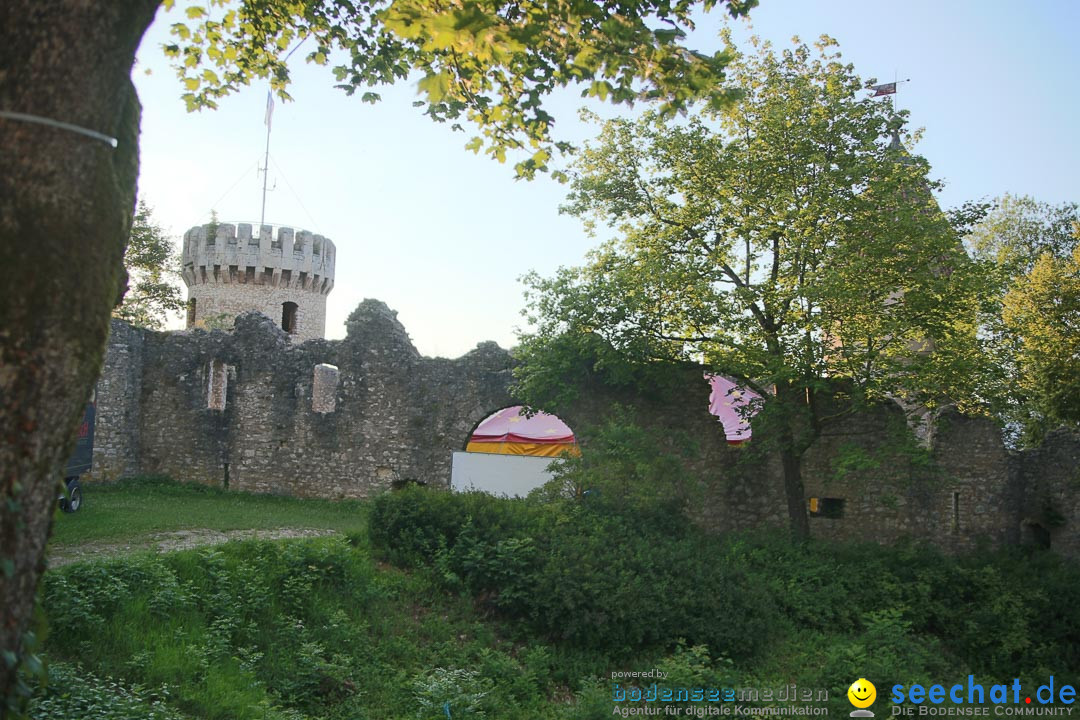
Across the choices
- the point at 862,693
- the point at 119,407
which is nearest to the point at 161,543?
the point at 862,693

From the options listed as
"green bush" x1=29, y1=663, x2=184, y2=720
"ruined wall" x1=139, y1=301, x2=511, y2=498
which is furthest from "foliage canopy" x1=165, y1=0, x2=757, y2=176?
"ruined wall" x1=139, y1=301, x2=511, y2=498

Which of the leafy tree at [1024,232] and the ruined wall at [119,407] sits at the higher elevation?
the leafy tree at [1024,232]

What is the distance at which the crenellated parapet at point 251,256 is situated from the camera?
32.1 metres

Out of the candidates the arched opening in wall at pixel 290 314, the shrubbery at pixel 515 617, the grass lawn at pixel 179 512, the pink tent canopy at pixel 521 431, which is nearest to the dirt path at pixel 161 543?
the grass lawn at pixel 179 512

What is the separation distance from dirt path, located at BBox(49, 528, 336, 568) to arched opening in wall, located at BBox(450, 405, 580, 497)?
6.81 m

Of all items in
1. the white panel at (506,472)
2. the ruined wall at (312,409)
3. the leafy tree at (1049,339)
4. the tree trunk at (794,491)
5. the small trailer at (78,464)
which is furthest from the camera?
A: the white panel at (506,472)

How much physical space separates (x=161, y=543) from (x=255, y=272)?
76.1ft

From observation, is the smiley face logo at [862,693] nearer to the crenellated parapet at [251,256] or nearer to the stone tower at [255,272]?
the stone tower at [255,272]

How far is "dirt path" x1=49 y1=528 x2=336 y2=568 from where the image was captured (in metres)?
9.48

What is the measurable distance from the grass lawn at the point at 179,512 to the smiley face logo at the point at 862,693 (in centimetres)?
644

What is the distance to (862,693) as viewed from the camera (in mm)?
8367

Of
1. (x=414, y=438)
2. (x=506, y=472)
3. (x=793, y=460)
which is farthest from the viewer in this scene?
(x=506, y=472)

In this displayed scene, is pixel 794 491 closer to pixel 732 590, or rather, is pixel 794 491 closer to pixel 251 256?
pixel 732 590

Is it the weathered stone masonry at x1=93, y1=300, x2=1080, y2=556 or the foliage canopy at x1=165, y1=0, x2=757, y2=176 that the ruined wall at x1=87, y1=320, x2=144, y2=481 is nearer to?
the weathered stone masonry at x1=93, y1=300, x2=1080, y2=556
